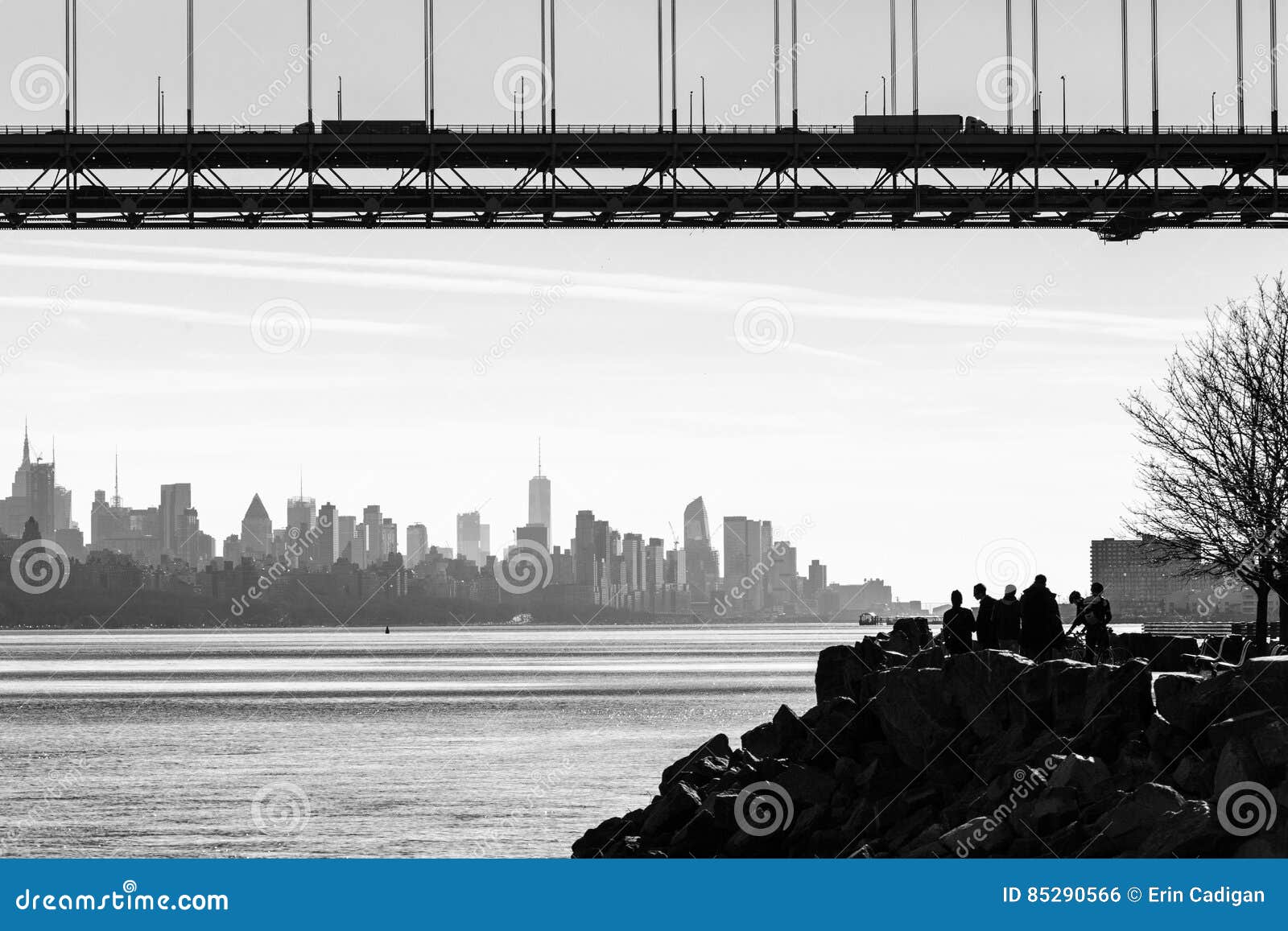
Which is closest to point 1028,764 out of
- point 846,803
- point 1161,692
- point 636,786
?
point 1161,692

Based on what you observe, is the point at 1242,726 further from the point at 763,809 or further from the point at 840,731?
the point at 840,731

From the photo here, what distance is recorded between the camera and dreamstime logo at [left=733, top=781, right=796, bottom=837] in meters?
27.2

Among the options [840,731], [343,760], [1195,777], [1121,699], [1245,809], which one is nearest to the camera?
[1245,809]

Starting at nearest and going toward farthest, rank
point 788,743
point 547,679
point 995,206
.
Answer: point 788,743
point 995,206
point 547,679

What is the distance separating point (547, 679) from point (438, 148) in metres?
81.2

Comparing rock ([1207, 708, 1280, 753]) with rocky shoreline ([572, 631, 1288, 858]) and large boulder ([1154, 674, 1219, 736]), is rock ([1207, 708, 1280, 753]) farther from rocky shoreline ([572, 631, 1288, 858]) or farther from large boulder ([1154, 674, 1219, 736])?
large boulder ([1154, 674, 1219, 736])

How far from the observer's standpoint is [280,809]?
4238cm

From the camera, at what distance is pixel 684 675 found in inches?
5108

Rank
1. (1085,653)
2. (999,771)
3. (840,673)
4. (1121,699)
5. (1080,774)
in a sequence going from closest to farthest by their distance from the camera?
(1080,774)
(1121,699)
(999,771)
(1085,653)
(840,673)

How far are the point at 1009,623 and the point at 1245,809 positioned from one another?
10.1 metres

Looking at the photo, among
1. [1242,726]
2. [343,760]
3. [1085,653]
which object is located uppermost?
[1085,653]

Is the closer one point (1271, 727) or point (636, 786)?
point (1271, 727)

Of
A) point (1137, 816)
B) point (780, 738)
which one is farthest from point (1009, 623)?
point (1137, 816)

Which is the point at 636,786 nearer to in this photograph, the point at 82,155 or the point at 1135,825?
the point at 82,155
